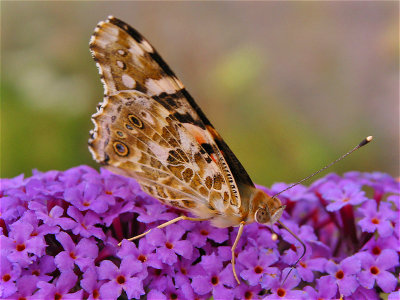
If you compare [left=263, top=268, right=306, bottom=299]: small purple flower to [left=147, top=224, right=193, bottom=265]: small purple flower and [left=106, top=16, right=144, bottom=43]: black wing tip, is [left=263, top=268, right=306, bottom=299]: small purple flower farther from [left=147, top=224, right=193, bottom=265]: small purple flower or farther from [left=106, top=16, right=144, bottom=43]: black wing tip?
[left=106, top=16, right=144, bottom=43]: black wing tip

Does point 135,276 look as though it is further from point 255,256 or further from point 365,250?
point 365,250

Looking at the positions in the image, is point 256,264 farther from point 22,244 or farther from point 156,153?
point 22,244

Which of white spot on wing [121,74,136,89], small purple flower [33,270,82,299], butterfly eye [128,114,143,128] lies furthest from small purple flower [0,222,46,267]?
white spot on wing [121,74,136,89]

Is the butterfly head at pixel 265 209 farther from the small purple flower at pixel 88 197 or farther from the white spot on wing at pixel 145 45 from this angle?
the white spot on wing at pixel 145 45

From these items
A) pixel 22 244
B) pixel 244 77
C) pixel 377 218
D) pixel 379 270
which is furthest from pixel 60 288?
pixel 244 77

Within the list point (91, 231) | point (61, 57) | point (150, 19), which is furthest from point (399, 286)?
point (150, 19)

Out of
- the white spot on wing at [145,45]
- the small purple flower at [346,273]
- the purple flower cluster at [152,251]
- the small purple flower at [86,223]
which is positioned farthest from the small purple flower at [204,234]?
the white spot on wing at [145,45]
